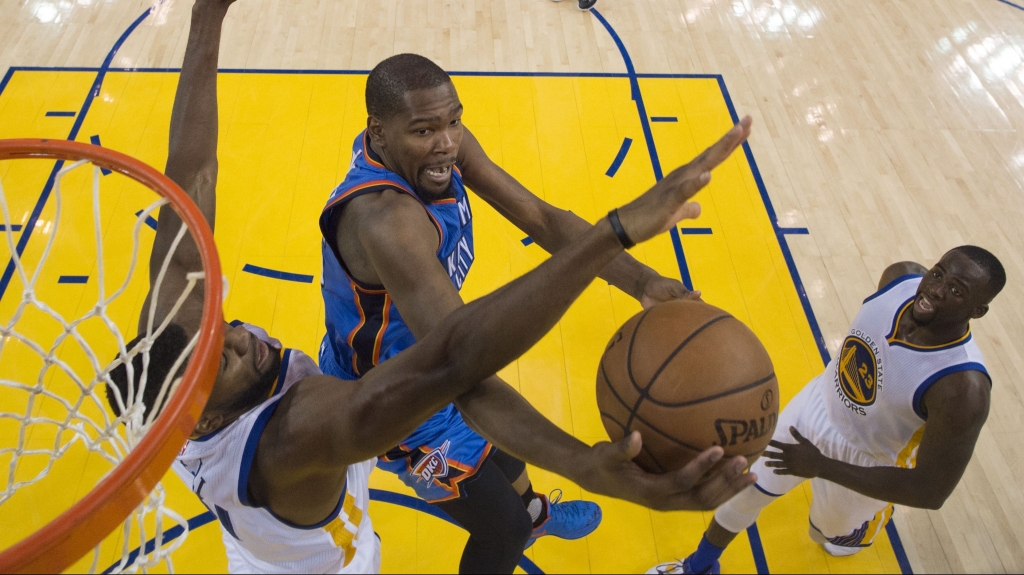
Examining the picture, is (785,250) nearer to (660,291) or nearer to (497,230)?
(497,230)

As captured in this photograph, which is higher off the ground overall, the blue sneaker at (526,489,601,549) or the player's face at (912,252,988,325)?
the player's face at (912,252,988,325)

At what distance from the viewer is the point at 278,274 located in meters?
4.35

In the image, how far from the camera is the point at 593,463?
1685 mm

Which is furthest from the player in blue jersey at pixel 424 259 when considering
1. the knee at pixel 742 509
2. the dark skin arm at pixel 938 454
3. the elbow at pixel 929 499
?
the elbow at pixel 929 499

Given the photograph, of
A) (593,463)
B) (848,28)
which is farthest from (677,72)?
(593,463)

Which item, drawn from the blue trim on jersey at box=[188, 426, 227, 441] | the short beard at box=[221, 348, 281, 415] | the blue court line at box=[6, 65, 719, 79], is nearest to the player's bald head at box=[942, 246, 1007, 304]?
the short beard at box=[221, 348, 281, 415]

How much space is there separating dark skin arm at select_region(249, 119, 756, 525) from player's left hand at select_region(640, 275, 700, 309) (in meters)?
0.89

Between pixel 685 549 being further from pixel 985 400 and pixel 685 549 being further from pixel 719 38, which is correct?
pixel 719 38

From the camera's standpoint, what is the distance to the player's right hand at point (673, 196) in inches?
57.7

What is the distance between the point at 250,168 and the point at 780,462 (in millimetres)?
3675

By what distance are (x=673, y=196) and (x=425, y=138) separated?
1.19m

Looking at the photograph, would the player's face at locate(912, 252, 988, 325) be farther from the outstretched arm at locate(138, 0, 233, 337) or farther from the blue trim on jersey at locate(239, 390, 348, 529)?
the outstretched arm at locate(138, 0, 233, 337)

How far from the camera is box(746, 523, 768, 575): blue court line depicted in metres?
3.33

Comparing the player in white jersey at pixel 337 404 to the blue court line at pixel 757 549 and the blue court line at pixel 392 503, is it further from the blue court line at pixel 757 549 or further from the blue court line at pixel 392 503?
the blue court line at pixel 757 549
